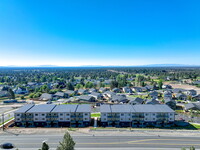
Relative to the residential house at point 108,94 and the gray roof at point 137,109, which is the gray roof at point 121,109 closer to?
the gray roof at point 137,109

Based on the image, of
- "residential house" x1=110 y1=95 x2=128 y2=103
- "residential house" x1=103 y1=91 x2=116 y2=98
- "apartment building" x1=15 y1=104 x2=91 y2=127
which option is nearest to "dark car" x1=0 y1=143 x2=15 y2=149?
"apartment building" x1=15 y1=104 x2=91 y2=127

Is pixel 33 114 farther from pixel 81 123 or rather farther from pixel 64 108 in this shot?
pixel 81 123

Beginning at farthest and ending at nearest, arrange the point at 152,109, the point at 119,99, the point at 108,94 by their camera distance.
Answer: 1. the point at 108,94
2. the point at 119,99
3. the point at 152,109

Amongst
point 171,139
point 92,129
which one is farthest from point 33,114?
point 171,139

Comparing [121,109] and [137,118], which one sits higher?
[121,109]

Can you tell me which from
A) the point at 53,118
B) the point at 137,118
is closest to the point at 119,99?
the point at 137,118

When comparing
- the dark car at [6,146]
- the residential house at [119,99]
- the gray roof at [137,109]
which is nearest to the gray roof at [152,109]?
the gray roof at [137,109]

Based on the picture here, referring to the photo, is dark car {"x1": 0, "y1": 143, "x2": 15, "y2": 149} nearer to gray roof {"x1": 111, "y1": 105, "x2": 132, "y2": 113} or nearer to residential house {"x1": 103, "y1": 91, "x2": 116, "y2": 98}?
gray roof {"x1": 111, "y1": 105, "x2": 132, "y2": 113}

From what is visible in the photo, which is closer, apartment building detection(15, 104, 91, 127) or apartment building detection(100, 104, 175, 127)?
apartment building detection(15, 104, 91, 127)

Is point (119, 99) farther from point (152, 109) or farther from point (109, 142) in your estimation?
point (109, 142)
